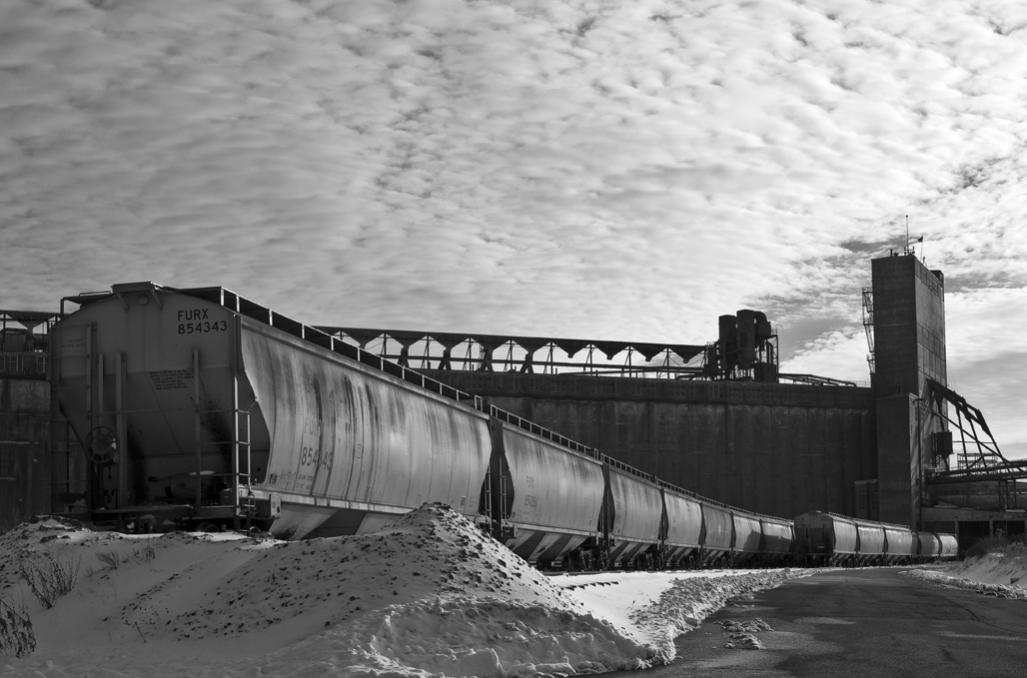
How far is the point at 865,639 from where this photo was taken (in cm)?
1499

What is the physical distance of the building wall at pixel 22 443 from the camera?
47781 millimetres

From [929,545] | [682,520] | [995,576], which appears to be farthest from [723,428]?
[995,576]

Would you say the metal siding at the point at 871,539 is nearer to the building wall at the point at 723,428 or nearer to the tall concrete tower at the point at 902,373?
the building wall at the point at 723,428

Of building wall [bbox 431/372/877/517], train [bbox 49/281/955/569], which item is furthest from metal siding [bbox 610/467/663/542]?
building wall [bbox 431/372/877/517]

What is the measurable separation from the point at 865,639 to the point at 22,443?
141ft

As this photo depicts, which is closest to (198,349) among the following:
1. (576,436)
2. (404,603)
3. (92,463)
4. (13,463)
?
(92,463)

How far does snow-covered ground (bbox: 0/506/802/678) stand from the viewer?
10.7m

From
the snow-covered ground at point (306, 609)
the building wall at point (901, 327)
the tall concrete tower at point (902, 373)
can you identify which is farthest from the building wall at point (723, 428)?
the snow-covered ground at point (306, 609)

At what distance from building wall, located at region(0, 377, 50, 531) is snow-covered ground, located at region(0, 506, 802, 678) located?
3680cm

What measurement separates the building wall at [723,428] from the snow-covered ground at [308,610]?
198 ft

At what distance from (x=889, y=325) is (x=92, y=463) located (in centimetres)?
8096

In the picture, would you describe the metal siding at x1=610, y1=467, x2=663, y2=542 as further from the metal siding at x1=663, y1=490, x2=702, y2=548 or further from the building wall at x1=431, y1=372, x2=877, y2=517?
the building wall at x1=431, y1=372, x2=877, y2=517

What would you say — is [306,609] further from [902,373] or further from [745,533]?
[902,373]

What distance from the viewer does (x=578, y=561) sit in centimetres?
3166
